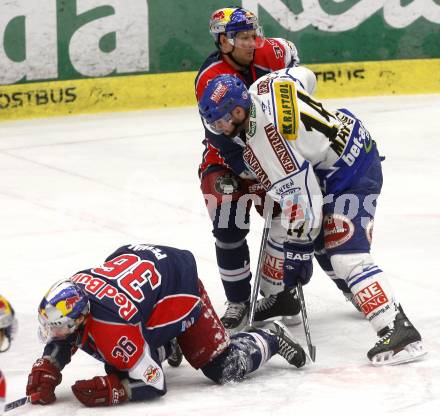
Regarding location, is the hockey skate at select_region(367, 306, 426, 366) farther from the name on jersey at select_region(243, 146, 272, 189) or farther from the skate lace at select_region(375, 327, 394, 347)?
the name on jersey at select_region(243, 146, 272, 189)

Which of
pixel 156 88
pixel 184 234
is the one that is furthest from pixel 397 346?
pixel 156 88

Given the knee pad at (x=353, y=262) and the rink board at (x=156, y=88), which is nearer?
the knee pad at (x=353, y=262)

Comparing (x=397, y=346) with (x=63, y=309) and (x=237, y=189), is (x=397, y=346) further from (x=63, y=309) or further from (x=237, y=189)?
(x=63, y=309)

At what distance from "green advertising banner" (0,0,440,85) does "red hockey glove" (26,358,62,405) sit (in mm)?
5946

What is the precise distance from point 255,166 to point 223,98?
1.06 feet

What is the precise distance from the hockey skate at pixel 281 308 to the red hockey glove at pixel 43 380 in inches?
57.1

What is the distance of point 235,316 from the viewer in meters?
5.82

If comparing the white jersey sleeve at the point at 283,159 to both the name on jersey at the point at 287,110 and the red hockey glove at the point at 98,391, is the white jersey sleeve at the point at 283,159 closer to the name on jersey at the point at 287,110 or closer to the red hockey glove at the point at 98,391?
the name on jersey at the point at 287,110

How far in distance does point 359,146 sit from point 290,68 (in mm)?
515

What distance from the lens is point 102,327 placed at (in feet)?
14.9

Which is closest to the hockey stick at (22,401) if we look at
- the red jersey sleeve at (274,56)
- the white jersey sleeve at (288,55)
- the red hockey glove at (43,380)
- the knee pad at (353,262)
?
the red hockey glove at (43,380)

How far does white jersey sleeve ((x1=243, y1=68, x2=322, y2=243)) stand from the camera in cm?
499

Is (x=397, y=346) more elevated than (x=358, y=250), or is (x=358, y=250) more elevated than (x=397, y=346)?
(x=358, y=250)

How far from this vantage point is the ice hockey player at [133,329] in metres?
4.54
